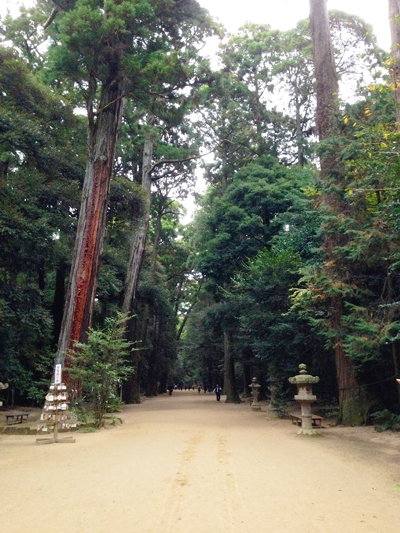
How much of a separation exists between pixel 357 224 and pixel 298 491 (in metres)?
7.43

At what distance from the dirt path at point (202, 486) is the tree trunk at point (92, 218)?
12.6ft

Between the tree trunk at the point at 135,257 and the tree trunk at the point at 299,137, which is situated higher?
the tree trunk at the point at 299,137

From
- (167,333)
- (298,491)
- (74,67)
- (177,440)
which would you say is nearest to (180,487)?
(298,491)

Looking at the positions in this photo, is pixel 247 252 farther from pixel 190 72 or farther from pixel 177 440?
pixel 177 440

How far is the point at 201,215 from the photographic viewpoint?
23.8 meters

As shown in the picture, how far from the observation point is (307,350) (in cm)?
1477

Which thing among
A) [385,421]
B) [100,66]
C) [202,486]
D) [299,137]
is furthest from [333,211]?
[299,137]

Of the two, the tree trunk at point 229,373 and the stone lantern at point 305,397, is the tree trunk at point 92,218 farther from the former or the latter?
the tree trunk at point 229,373

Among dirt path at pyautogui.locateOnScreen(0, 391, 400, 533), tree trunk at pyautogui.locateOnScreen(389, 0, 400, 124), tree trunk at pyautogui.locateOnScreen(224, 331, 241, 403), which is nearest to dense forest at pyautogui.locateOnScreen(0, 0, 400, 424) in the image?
tree trunk at pyautogui.locateOnScreen(389, 0, 400, 124)

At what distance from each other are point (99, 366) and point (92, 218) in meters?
4.43

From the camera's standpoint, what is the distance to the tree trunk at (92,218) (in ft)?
40.8

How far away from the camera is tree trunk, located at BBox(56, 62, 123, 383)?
12422 millimetres

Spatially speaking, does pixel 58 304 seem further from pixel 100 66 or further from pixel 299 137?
pixel 299 137

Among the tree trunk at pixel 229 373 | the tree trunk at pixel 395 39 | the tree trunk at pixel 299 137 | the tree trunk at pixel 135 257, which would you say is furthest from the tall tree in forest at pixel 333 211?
the tree trunk at pixel 229 373
